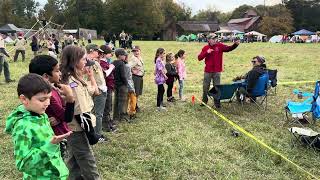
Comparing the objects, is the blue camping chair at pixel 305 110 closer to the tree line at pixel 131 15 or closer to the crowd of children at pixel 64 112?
the crowd of children at pixel 64 112

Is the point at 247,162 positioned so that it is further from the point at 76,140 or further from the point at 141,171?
the point at 76,140

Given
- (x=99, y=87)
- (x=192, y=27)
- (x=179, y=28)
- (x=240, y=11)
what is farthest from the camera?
(x=240, y=11)

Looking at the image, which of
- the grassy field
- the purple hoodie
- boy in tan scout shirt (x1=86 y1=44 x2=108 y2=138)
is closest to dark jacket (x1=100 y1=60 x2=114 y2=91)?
boy in tan scout shirt (x1=86 y1=44 x2=108 y2=138)

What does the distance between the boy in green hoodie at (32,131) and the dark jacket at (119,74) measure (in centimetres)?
499

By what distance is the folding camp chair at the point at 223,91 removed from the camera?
31.0 feet

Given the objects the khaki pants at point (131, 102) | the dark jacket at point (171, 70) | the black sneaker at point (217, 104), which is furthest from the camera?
the dark jacket at point (171, 70)

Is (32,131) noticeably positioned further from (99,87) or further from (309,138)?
(309,138)

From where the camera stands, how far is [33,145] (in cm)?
279

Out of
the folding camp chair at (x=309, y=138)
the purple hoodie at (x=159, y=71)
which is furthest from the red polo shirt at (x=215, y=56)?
the folding camp chair at (x=309, y=138)

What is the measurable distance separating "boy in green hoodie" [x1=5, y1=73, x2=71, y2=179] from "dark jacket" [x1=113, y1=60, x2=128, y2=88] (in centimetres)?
499

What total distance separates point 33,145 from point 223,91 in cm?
714

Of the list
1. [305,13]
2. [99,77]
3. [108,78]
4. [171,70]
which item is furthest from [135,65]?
[305,13]

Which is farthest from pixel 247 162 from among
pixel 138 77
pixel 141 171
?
pixel 138 77

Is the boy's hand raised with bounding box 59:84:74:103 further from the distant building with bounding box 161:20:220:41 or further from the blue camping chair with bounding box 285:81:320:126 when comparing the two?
the distant building with bounding box 161:20:220:41
